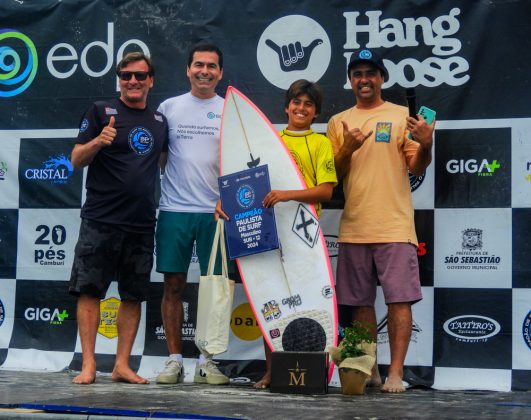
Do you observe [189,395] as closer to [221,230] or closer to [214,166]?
[221,230]

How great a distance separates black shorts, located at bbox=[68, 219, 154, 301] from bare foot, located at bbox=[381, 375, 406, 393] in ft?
4.60

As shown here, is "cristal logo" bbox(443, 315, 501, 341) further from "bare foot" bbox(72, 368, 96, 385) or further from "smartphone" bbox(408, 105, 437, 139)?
"bare foot" bbox(72, 368, 96, 385)

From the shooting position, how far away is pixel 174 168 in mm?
5293

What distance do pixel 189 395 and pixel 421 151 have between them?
5.87 ft

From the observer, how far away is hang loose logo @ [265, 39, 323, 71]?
221 inches

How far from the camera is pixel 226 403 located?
3986mm

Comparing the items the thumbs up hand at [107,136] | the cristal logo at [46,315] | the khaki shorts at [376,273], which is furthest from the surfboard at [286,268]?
the cristal logo at [46,315]

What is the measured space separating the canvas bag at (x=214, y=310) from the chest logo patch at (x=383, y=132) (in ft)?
3.30

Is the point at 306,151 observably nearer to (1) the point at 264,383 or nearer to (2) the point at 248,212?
(2) the point at 248,212

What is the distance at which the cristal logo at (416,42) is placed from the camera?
17.7ft

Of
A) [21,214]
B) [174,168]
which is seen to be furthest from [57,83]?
[174,168]

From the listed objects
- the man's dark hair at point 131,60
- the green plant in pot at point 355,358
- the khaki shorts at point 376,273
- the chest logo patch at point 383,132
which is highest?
the man's dark hair at point 131,60

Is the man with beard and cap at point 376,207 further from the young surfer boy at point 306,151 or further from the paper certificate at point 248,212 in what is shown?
the paper certificate at point 248,212

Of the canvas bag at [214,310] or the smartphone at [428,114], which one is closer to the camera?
the smartphone at [428,114]
